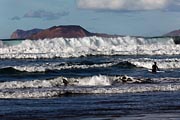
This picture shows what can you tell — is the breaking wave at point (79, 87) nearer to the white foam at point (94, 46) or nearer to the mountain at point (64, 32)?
the white foam at point (94, 46)

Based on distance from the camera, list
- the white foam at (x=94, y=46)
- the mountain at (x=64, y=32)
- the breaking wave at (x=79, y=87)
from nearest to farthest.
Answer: the breaking wave at (x=79, y=87) → the white foam at (x=94, y=46) → the mountain at (x=64, y=32)

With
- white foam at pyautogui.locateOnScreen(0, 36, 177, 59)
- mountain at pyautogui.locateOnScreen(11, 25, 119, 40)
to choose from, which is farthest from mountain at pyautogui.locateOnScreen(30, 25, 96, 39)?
white foam at pyautogui.locateOnScreen(0, 36, 177, 59)

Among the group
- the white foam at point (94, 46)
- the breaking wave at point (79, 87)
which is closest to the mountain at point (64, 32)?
the white foam at point (94, 46)

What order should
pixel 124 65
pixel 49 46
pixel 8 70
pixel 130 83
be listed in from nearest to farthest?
pixel 130 83, pixel 8 70, pixel 124 65, pixel 49 46

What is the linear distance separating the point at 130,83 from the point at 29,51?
66085mm

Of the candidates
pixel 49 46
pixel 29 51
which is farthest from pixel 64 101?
pixel 49 46

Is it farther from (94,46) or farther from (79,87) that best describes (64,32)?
(79,87)

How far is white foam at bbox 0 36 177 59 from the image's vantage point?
96000 millimetres

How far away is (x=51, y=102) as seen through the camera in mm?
22938

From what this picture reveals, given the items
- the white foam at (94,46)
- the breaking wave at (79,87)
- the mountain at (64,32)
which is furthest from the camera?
the mountain at (64,32)

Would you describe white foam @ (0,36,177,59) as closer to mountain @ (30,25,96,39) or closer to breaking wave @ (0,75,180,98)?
breaking wave @ (0,75,180,98)

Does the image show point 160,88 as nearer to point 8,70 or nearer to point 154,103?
point 154,103

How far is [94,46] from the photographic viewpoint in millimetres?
112438

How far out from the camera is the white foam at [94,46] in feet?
315
